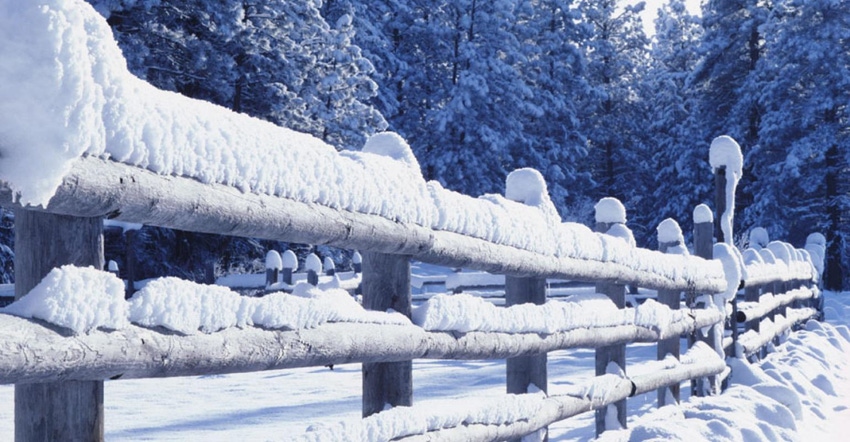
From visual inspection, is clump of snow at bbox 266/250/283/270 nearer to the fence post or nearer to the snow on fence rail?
the snow on fence rail

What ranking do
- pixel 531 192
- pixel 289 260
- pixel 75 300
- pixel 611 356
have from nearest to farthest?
pixel 75 300, pixel 531 192, pixel 611 356, pixel 289 260

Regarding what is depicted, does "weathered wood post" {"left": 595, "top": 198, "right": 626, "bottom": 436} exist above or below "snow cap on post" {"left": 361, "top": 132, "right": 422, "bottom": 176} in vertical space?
below

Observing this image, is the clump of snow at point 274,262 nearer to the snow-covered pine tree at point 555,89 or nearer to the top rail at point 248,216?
the top rail at point 248,216

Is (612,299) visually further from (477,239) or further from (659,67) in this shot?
(659,67)

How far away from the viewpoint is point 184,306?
1.94 m

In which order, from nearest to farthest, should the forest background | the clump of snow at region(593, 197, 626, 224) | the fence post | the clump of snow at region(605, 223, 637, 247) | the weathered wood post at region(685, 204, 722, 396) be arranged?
the fence post
the clump of snow at region(605, 223, 637, 247)
the clump of snow at region(593, 197, 626, 224)
the weathered wood post at region(685, 204, 722, 396)
the forest background

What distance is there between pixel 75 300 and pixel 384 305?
1451 millimetres

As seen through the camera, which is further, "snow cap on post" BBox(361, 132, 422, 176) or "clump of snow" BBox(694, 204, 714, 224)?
"clump of snow" BBox(694, 204, 714, 224)

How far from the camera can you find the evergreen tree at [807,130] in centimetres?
2873

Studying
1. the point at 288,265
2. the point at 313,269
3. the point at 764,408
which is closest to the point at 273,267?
the point at 288,265

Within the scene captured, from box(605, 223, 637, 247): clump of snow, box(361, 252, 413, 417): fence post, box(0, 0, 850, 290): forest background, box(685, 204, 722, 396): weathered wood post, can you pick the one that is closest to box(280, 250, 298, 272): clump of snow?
box(0, 0, 850, 290): forest background

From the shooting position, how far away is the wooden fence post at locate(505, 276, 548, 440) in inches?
161

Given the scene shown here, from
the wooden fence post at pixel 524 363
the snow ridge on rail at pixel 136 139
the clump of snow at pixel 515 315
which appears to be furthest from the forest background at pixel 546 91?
the snow ridge on rail at pixel 136 139

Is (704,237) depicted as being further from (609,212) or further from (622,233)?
(622,233)
